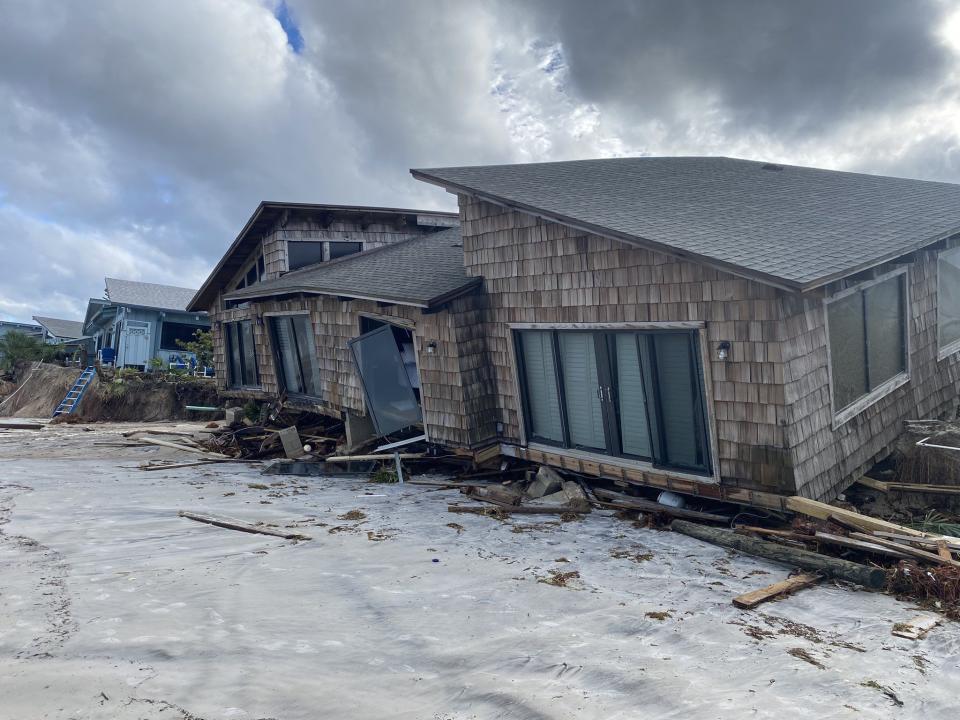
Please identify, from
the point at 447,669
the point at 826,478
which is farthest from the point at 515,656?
the point at 826,478

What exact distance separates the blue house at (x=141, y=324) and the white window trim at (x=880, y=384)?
78.4 ft

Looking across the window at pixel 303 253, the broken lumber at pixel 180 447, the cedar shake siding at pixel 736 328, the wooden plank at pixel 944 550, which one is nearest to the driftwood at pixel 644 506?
the cedar shake siding at pixel 736 328

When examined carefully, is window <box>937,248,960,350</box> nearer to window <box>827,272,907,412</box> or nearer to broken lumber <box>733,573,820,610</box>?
window <box>827,272,907,412</box>

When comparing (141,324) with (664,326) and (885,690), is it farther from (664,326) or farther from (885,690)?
(885,690)

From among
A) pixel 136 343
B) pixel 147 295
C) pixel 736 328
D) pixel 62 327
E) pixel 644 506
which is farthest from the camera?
pixel 62 327

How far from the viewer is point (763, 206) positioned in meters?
9.45

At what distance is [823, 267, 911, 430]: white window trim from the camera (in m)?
6.91

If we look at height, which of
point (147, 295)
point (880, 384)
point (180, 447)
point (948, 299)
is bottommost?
point (180, 447)

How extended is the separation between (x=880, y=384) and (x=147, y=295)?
29.1 metres

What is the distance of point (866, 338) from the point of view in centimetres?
768

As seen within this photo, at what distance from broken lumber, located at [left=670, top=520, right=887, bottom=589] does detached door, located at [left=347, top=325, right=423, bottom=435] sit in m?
5.27

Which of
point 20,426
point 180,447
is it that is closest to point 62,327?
point 20,426

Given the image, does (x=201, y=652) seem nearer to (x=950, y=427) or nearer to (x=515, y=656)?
(x=515, y=656)

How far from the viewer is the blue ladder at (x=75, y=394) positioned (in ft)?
67.9
